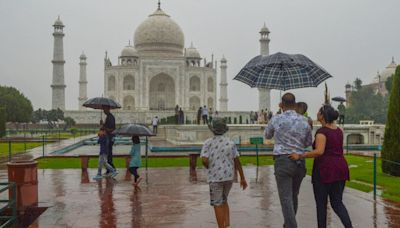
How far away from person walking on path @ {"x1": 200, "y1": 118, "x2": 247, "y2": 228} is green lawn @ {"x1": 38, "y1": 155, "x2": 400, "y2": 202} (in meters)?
3.10

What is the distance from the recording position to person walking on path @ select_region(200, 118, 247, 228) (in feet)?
15.0

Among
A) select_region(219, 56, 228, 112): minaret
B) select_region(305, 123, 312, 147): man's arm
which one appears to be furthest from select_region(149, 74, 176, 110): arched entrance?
select_region(305, 123, 312, 147): man's arm

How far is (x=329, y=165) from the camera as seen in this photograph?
4.39 meters

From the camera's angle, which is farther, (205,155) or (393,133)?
(393,133)

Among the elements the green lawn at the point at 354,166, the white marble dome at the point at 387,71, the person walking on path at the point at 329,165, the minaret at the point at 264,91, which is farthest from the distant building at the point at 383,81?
→ the person walking on path at the point at 329,165

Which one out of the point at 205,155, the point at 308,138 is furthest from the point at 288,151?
the point at 205,155

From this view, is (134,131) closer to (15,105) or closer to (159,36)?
(15,105)

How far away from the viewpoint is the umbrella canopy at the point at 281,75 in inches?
280

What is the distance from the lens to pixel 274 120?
450 centimetres

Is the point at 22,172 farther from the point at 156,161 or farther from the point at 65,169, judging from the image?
the point at 156,161

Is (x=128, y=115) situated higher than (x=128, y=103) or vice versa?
(x=128, y=103)

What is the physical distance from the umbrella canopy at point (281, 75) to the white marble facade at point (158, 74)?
128 feet

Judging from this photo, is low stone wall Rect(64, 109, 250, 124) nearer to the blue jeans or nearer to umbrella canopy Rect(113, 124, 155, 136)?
the blue jeans

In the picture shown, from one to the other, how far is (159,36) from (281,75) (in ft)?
137
